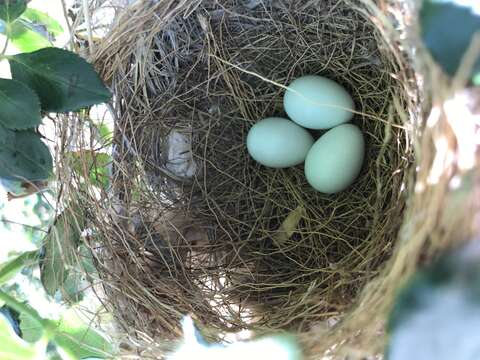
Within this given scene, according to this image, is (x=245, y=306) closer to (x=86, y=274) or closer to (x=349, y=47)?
(x=86, y=274)

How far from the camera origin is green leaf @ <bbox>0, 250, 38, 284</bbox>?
0.84m

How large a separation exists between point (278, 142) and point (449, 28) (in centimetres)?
45

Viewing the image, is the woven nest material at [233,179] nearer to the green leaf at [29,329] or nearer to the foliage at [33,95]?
the foliage at [33,95]

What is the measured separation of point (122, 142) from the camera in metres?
0.90

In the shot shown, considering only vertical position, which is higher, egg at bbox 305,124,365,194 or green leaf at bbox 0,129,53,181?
egg at bbox 305,124,365,194

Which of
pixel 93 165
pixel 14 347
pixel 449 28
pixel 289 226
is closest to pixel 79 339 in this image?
pixel 14 347

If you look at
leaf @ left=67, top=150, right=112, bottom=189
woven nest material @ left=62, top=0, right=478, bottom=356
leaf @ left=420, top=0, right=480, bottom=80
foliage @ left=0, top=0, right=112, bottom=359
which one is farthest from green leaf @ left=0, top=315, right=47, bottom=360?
leaf @ left=420, top=0, right=480, bottom=80

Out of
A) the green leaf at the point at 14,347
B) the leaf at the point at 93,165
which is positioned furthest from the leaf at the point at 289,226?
the green leaf at the point at 14,347

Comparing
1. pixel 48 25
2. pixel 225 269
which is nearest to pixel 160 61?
pixel 48 25

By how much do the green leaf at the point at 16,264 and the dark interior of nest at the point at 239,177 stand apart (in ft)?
0.45

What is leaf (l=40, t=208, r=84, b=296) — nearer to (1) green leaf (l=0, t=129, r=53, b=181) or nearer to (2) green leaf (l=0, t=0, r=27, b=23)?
(1) green leaf (l=0, t=129, r=53, b=181)

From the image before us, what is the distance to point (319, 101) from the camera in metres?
0.88

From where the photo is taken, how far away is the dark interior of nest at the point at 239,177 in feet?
2.81

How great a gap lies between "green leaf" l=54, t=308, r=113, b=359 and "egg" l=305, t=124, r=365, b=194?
1.24 ft
